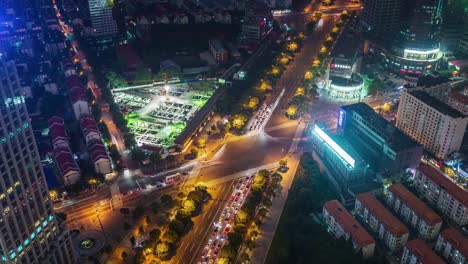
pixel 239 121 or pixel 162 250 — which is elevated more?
pixel 239 121

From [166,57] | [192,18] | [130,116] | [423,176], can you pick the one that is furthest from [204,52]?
[423,176]

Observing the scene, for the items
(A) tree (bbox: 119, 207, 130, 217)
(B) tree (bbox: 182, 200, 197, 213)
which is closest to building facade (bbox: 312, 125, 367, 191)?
(B) tree (bbox: 182, 200, 197, 213)

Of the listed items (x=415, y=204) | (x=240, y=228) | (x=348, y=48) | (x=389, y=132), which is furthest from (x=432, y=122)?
(x=240, y=228)

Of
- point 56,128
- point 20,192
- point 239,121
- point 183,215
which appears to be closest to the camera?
point 20,192

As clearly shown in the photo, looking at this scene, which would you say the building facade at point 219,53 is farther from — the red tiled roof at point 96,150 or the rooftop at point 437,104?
the rooftop at point 437,104

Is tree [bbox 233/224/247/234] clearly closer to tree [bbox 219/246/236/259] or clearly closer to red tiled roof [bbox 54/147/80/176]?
tree [bbox 219/246/236/259]

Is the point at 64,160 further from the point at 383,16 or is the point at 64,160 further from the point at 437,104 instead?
the point at 383,16
